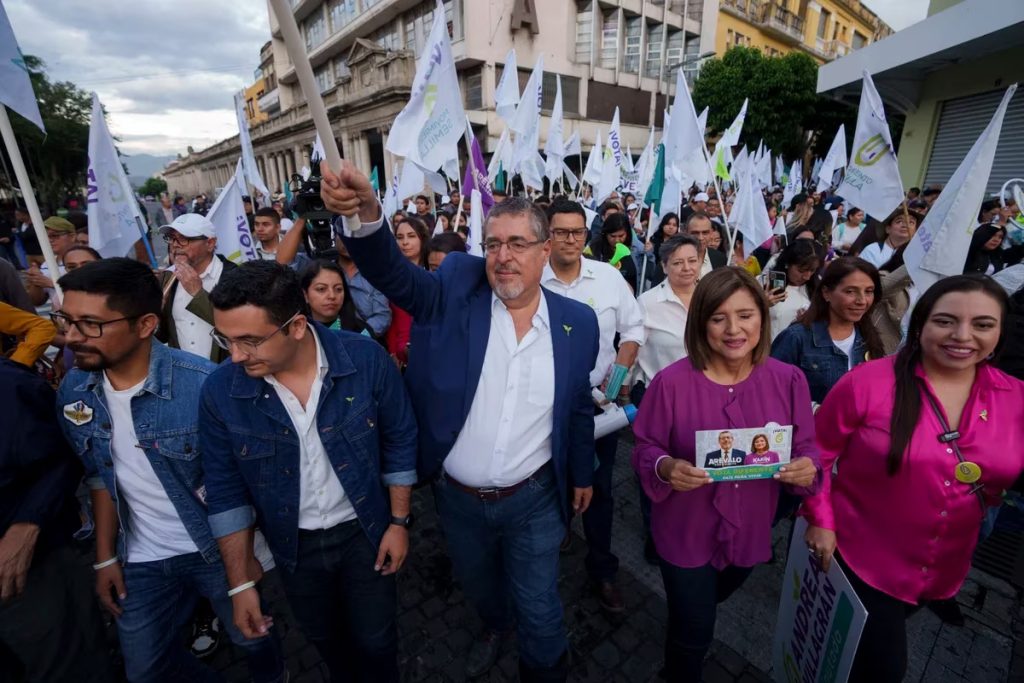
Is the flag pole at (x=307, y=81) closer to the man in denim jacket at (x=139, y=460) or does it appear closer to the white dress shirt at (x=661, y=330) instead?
the man in denim jacket at (x=139, y=460)

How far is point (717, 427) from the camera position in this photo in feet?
6.45

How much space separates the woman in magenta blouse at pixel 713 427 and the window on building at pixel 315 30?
4454 cm

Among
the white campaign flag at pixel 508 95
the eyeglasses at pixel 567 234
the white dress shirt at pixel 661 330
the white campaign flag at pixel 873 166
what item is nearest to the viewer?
the eyeglasses at pixel 567 234

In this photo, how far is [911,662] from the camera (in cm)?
246

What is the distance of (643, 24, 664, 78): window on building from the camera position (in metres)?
31.0

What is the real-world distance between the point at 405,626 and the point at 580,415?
1.70 metres

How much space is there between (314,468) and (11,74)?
9.25ft

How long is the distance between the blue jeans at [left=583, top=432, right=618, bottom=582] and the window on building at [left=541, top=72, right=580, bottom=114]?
27.9 m

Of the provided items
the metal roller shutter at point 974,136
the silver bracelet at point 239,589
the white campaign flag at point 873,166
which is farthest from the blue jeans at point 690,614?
the metal roller shutter at point 974,136

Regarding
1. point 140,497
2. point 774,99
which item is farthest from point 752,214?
point 774,99

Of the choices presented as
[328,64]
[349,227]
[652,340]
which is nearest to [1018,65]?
[652,340]

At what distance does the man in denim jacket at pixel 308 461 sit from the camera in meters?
1.67

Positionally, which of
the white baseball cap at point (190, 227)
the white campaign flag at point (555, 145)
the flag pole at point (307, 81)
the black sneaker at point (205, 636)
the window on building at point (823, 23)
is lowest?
the black sneaker at point (205, 636)

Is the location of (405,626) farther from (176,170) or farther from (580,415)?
(176,170)
